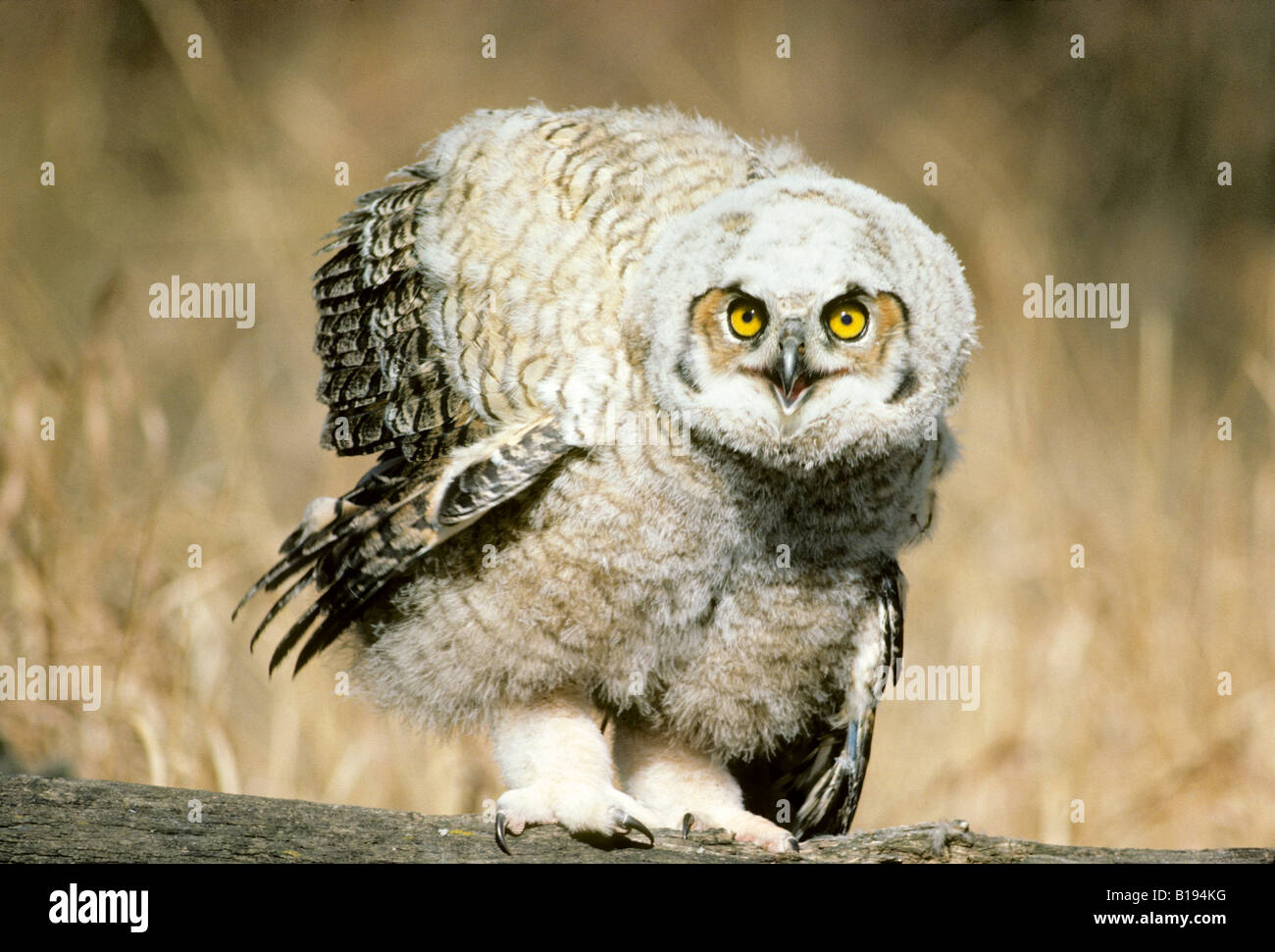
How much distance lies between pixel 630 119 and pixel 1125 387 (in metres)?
3.62

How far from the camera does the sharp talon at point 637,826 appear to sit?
2.40m

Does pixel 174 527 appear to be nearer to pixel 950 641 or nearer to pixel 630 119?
pixel 630 119

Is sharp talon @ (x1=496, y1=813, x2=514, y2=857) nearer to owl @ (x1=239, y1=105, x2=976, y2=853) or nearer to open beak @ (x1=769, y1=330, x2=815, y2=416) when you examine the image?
owl @ (x1=239, y1=105, x2=976, y2=853)

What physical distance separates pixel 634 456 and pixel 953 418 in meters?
3.13

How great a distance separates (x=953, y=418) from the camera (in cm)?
530

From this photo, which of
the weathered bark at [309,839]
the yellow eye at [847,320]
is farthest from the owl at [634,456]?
the weathered bark at [309,839]

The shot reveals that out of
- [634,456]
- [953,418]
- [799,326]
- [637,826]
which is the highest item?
[953,418]

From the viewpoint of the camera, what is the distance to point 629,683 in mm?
2744

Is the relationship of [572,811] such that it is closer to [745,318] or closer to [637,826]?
[637,826]

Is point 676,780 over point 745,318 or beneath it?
beneath

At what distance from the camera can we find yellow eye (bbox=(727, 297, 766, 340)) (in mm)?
2361

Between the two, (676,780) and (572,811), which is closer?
(572,811)

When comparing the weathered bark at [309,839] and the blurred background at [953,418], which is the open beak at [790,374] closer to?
the weathered bark at [309,839]

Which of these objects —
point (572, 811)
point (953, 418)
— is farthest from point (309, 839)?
point (953, 418)
